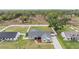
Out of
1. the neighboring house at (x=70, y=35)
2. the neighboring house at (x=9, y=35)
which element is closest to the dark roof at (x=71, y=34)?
the neighboring house at (x=70, y=35)

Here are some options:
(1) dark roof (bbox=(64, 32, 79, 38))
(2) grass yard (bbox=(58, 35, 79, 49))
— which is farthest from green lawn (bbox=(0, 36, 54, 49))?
(1) dark roof (bbox=(64, 32, 79, 38))

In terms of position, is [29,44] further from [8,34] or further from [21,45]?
[8,34]

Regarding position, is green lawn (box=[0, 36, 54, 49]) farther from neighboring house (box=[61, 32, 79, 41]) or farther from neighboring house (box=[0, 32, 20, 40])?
neighboring house (box=[61, 32, 79, 41])

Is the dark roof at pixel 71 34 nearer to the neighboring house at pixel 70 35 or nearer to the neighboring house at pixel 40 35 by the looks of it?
the neighboring house at pixel 70 35

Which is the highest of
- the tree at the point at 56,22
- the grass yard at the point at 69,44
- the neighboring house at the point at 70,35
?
the tree at the point at 56,22

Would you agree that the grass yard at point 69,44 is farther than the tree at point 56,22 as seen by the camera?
Answer: No

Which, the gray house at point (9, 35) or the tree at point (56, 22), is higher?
the tree at point (56, 22)
